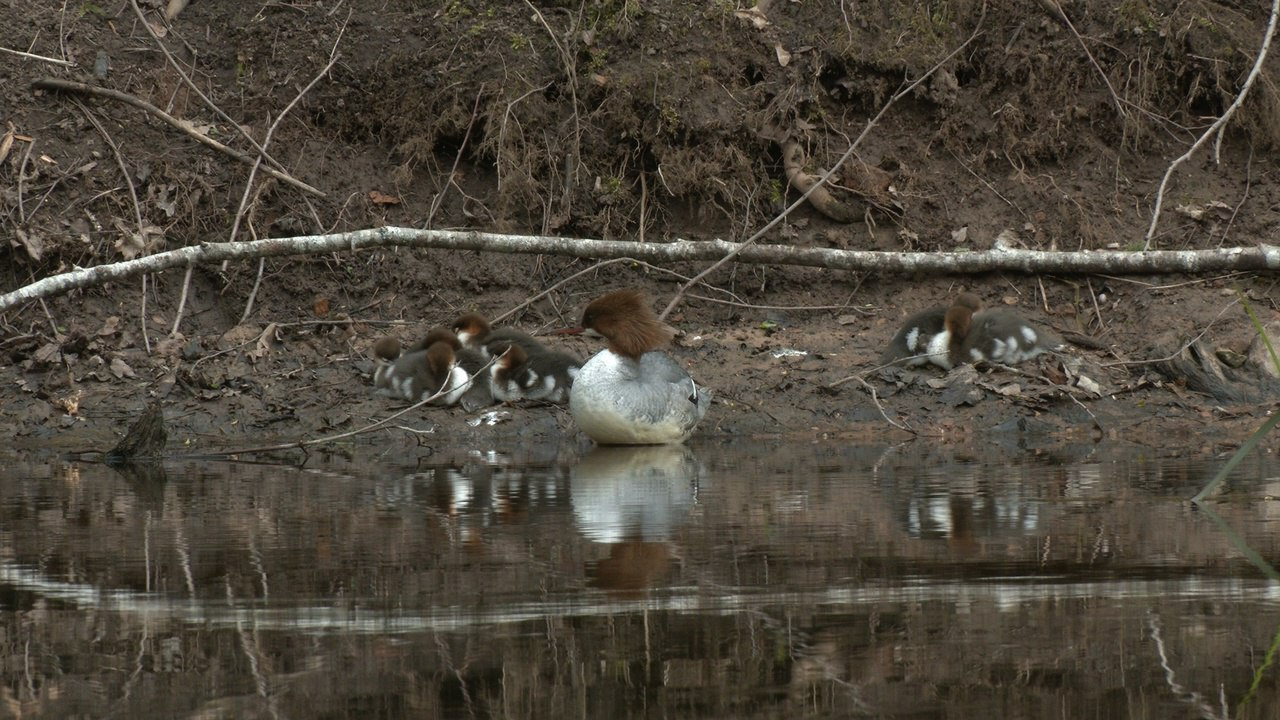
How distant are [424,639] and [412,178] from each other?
810 centimetres

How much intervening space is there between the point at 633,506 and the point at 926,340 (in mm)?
4123

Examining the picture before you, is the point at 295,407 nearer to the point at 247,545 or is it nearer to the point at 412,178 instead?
the point at 412,178


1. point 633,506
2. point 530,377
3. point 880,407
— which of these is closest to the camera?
point 633,506

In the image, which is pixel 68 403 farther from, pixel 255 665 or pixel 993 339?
pixel 255 665

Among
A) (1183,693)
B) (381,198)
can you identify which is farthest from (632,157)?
(1183,693)

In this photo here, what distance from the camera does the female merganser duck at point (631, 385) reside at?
8.72m

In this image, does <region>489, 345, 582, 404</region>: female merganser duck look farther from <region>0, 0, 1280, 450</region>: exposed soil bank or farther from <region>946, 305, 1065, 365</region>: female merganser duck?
<region>946, 305, 1065, 365</region>: female merganser duck

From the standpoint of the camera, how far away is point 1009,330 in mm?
9781

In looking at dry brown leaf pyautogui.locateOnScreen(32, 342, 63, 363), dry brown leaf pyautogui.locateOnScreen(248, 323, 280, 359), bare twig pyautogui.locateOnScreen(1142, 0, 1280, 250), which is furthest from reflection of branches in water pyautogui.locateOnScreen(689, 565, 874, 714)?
bare twig pyautogui.locateOnScreen(1142, 0, 1280, 250)

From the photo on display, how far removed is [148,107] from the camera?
11117 millimetres

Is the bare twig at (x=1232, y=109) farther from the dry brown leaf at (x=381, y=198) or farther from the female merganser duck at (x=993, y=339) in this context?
the dry brown leaf at (x=381, y=198)

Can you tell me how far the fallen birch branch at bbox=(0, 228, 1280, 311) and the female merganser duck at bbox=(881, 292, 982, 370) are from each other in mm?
794

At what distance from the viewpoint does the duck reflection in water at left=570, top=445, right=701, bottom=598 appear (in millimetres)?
4672

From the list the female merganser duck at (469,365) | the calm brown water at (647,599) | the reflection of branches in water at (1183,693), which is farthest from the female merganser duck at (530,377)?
the reflection of branches in water at (1183,693)
